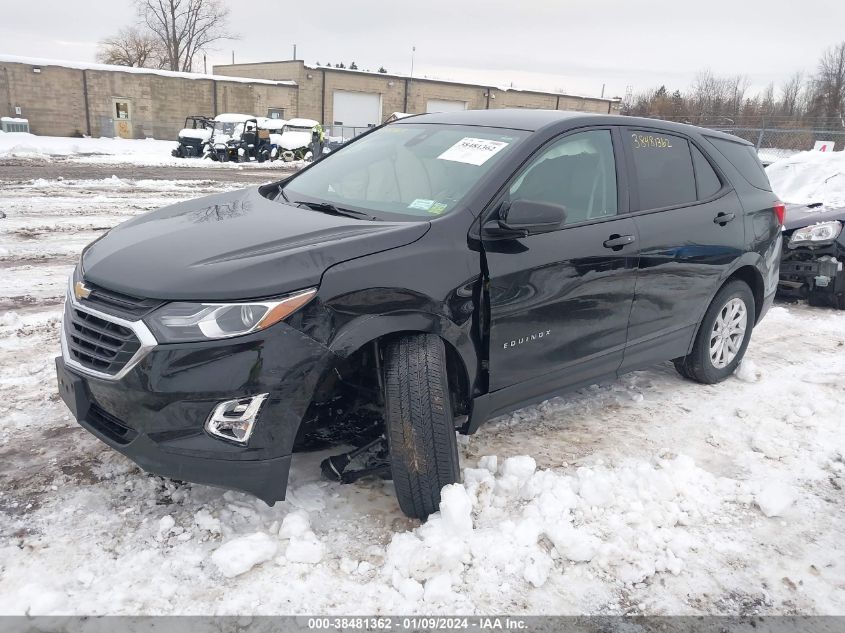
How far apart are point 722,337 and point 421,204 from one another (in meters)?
2.78

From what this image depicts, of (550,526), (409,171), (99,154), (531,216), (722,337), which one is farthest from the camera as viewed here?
(99,154)

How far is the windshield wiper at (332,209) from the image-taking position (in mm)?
3271

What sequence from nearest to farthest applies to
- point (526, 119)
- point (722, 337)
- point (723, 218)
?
1. point (526, 119)
2. point (723, 218)
3. point (722, 337)

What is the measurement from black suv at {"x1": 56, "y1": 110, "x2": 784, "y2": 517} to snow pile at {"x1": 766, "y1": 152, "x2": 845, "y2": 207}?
877 cm

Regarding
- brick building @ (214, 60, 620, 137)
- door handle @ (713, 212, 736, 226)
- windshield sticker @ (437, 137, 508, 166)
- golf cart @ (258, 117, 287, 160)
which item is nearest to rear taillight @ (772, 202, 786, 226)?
door handle @ (713, 212, 736, 226)

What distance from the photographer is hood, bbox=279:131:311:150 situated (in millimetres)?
28047

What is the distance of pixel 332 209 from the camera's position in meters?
3.40

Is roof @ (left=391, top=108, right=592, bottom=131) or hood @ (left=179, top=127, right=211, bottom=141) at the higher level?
roof @ (left=391, top=108, right=592, bottom=131)

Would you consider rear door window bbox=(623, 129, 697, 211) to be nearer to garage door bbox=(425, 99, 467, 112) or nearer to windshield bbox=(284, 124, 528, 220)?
windshield bbox=(284, 124, 528, 220)

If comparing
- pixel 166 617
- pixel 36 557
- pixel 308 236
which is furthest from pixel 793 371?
pixel 36 557

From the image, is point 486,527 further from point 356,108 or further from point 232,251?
point 356,108

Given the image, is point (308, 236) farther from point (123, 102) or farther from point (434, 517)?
point (123, 102)

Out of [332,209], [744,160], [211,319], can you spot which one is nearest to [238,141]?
[744,160]

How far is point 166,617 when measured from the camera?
2.39m
